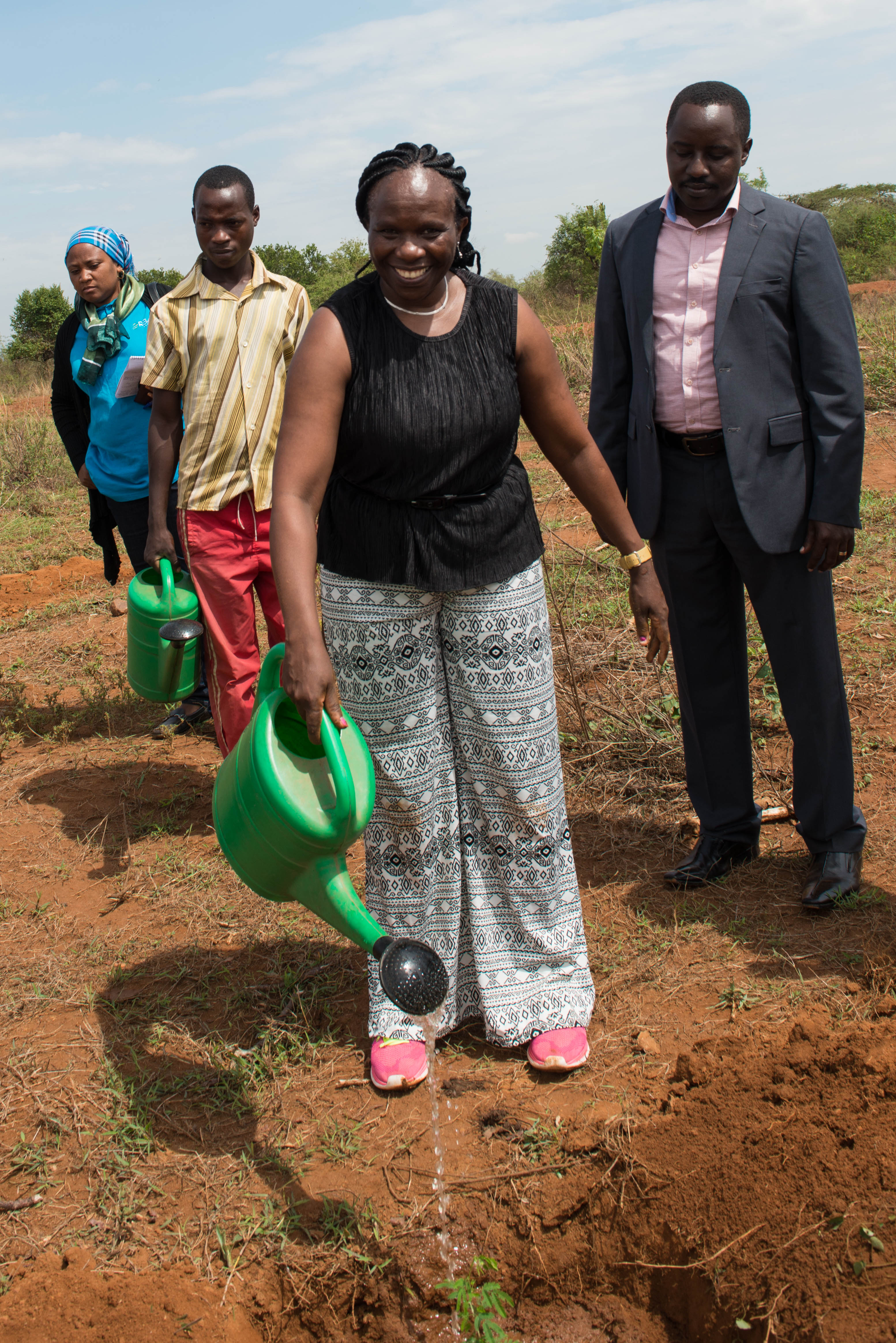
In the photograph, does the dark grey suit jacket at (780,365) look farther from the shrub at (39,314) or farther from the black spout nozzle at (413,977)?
the shrub at (39,314)

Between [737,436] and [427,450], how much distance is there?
93 cm

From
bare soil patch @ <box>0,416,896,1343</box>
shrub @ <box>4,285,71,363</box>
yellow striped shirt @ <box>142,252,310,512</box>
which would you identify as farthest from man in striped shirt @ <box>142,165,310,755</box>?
shrub @ <box>4,285,71,363</box>

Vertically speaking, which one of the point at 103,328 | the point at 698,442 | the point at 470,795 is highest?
the point at 103,328

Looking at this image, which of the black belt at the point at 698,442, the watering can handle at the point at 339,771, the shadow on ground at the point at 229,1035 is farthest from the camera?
the black belt at the point at 698,442

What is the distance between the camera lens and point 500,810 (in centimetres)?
237

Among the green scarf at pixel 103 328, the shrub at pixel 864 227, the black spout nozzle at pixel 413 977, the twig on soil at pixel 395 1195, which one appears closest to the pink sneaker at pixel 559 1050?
the twig on soil at pixel 395 1195

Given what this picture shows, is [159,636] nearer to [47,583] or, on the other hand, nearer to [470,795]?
[470,795]

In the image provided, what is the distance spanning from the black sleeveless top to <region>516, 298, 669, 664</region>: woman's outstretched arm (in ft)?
0.14

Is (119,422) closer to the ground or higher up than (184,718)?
higher up

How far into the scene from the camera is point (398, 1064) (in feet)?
7.94

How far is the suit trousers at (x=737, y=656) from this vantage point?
2.73 meters

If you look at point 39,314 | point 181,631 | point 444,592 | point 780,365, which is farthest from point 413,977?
point 39,314

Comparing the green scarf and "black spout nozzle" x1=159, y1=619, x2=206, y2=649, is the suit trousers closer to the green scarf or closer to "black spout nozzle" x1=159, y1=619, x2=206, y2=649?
"black spout nozzle" x1=159, y1=619, x2=206, y2=649

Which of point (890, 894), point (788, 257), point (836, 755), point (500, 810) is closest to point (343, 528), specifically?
point (500, 810)
